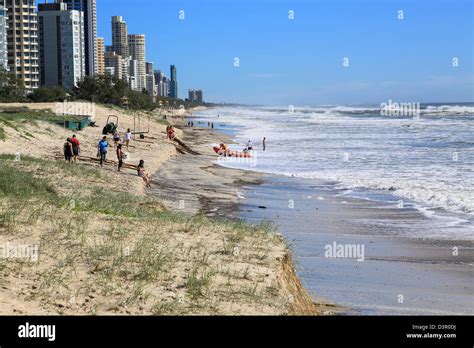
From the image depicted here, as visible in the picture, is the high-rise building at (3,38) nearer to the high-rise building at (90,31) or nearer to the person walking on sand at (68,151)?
the high-rise building at (90,31)

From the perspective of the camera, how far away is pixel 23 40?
11875 centimetres

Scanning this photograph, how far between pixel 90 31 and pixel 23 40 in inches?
1796

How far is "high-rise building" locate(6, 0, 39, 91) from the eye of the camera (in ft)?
384

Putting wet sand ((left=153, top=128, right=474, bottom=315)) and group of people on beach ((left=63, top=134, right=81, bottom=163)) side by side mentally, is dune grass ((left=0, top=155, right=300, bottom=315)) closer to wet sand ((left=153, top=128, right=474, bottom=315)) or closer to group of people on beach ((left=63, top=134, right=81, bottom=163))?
wet sand ((left=153, top=128, right=474, bottom=315))

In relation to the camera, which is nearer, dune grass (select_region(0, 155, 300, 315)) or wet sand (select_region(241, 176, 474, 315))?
dune grass (select_region(0, 155, 300, 315))

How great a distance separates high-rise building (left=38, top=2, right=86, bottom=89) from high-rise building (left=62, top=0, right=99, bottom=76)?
585 inches

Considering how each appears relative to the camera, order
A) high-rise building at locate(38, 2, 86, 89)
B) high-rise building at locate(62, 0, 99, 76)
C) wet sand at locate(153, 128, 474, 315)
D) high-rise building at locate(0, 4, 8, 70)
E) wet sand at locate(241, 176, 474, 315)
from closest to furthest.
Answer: wet sand at locate(241, 176, 474, 315) < wet sand at locate(153, 128, 474, 315) < high-rise building at locate(0, 4, 8, 70) < high-rise building at locate(38, 2, 86, 89) < high-rise building at locate(62, 0, 99, 76)

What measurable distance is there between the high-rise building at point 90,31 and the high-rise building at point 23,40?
90.4ft

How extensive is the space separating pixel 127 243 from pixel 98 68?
161541 millimetres

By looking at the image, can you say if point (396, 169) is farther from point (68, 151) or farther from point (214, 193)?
point (68, 151)

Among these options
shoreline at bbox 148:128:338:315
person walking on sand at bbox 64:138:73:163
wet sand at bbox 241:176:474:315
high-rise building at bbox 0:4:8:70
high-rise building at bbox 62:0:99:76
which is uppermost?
high-rise building at bbox 62:0:99:76

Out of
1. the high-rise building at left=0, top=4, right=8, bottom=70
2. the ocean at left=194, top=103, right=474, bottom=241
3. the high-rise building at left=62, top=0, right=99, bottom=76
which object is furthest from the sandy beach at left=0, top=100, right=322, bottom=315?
the high-rise building at left=62, top=0, right=99, bottom=76

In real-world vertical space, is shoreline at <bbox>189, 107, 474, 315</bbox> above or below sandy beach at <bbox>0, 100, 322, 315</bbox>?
below
